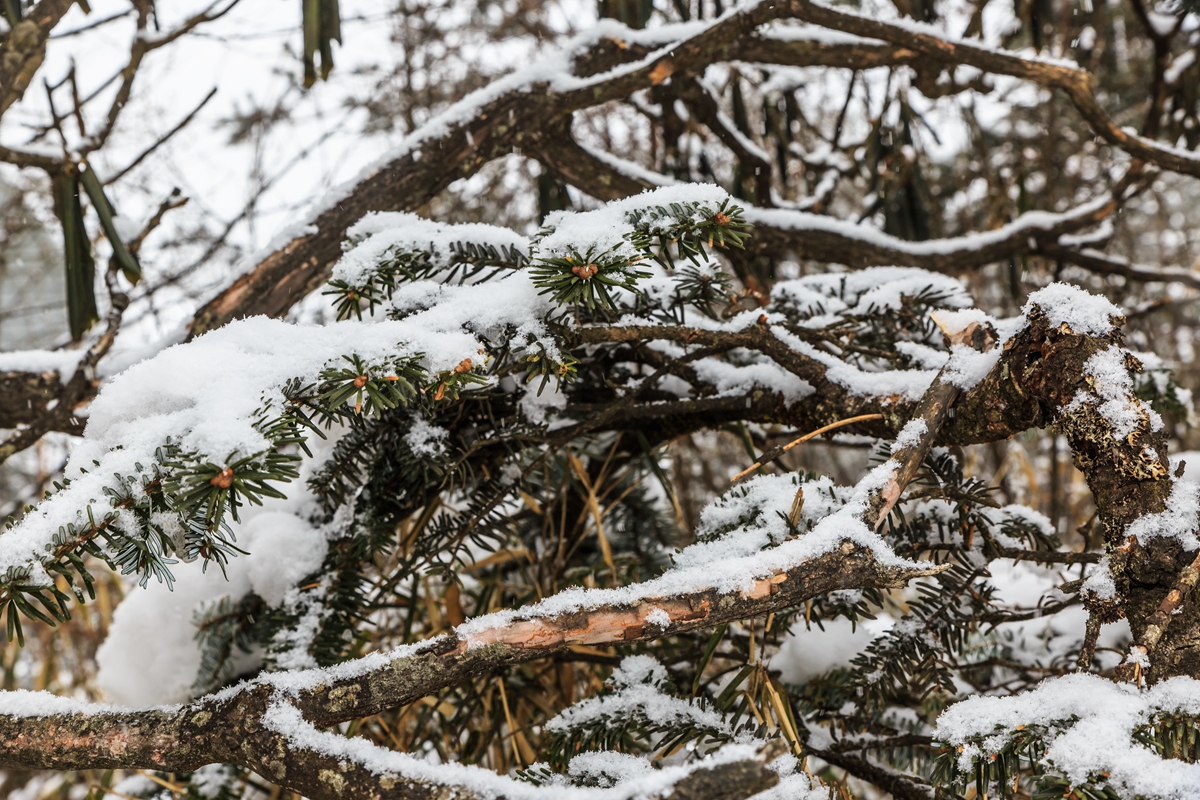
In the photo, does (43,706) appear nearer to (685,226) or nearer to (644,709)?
(644,709)

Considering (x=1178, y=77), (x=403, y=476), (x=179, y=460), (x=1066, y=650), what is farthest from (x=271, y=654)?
(x=1178, y=77)

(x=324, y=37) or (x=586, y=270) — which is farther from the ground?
(x=324, y=37)

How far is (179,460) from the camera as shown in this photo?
1.17ft

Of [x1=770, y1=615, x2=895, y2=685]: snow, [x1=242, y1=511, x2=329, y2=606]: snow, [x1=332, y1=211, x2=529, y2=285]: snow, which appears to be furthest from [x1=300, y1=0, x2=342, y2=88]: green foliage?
[x1=770, y1=615, x2=895, y2=685]: snow

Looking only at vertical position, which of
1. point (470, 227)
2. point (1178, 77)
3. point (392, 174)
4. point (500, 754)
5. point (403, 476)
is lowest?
point (500, 754)

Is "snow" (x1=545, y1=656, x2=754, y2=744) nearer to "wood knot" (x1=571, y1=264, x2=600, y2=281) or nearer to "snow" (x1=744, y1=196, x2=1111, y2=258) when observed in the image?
"wood knot" (x1=571, y1=264, x2=600, y2=281)

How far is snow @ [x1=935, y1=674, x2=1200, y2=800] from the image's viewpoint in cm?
34

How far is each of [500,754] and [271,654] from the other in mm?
333

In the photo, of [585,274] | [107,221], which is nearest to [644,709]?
[585,274]

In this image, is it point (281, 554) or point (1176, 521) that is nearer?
point (1176, 521)

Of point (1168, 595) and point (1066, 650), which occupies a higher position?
point (1168, 595)

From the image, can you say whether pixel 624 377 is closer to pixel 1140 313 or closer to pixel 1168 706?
pixel 1168 706

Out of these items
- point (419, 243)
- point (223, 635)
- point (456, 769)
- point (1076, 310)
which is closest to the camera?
point (456, 769)

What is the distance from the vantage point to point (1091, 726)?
14.7 inches
